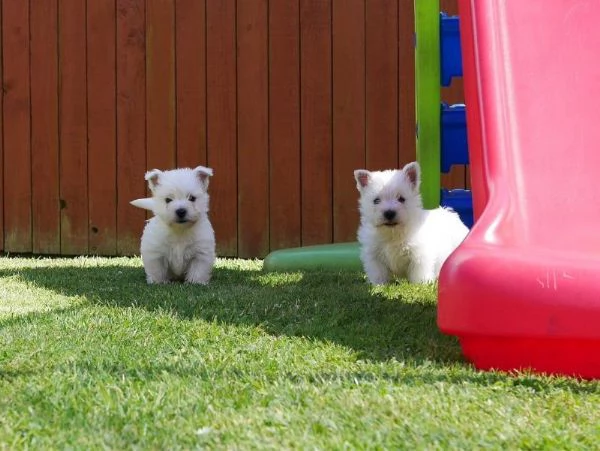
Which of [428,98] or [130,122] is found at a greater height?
[130,122]

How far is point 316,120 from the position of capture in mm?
6449

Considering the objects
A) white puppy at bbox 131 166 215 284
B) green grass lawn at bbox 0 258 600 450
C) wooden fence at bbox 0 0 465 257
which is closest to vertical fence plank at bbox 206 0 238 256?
wooden fence at bbox 0 0 465 257

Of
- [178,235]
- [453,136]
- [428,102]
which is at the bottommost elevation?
[178,235]

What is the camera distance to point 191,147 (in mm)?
6586

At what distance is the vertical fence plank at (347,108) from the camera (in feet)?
21.0

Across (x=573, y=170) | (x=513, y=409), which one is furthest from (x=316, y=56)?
(x=513, y=409)

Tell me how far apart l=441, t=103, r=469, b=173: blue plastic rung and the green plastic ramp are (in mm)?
1078

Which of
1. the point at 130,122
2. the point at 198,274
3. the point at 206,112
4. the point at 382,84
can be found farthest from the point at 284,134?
the point at 198,274

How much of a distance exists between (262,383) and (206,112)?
4.55 meters

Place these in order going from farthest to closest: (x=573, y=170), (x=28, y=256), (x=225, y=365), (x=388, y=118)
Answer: (x=28, y=256) < (x=388, y=118) < (x=573, y=170) < (x=225, y=365)

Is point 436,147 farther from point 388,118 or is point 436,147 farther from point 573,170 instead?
point 388,118

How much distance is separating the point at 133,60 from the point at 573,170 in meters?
4.15

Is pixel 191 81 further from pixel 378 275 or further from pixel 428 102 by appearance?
pixel 428 102

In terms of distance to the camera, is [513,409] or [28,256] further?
[28,256]
